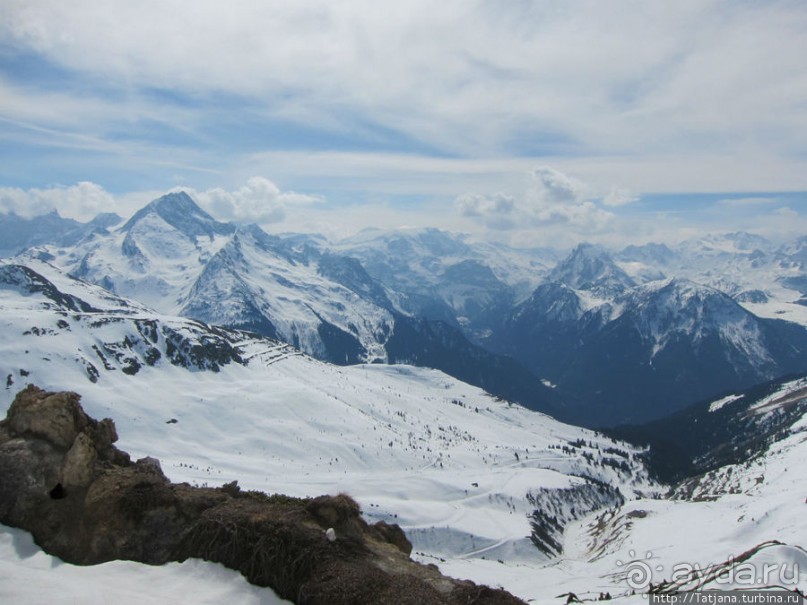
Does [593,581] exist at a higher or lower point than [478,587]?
lower

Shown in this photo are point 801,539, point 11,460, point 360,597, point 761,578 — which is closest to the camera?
point 360,597

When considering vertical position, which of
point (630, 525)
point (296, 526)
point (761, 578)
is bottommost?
point (630, 525)

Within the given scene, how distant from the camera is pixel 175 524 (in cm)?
2455

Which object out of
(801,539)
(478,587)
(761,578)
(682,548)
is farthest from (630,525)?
(478,587)

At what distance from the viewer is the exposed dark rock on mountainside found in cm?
2155

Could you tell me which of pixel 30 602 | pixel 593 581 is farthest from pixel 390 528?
pixel 593 581

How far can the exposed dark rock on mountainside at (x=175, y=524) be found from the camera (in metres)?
21.5

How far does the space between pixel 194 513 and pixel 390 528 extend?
470 inches

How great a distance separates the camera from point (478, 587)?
71.4ft

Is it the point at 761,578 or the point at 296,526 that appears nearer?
the point at 296,526

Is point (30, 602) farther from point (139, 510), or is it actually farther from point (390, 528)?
point (390, 528)

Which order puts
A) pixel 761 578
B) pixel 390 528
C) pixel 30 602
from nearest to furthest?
pixel 30 602
pixel 761 578
pixel 390 528

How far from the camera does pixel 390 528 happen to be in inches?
1270

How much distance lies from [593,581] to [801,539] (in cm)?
5663
